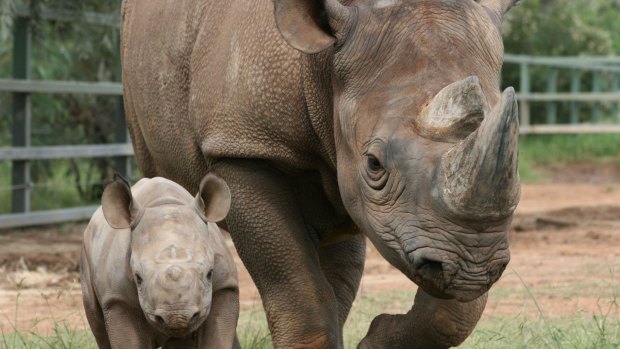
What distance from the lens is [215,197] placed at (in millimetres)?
5504

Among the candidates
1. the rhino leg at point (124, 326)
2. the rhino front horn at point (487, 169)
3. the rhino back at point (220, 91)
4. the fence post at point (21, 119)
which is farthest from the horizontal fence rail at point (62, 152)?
the rhino front horn at point (487, 169)

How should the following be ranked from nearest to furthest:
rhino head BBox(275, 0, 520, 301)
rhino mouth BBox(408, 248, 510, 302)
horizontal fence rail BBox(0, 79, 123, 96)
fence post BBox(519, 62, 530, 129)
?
1. rhino head BBox(275, 0, 520, 301)
2. rhino mouth BBox(408, 248, 510, 302)
3. horizontal fence rail BBox(0, 79, 123, 96)
4. fence post BBox(519, 62, 530, 129)

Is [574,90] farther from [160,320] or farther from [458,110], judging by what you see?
[458,110]

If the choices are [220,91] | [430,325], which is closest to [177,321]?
[430,325]

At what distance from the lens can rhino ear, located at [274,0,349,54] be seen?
208 inches

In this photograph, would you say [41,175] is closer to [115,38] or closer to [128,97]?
[115,38]

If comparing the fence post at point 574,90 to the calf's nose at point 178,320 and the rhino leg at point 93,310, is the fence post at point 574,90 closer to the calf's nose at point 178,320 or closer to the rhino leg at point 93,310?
the rhino leg at point 93,310

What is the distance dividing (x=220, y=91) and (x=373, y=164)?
1267 millimetres

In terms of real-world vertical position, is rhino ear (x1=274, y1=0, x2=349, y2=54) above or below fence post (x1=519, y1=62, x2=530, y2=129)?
above

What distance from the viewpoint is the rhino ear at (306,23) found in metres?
5.29

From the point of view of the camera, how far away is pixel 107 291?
5.52 m

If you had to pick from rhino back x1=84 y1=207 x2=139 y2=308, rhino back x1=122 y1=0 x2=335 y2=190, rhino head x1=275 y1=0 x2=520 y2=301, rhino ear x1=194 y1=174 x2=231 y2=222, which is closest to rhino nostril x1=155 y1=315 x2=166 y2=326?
rhino back x1=84 y1=207 x2=139 y2=308

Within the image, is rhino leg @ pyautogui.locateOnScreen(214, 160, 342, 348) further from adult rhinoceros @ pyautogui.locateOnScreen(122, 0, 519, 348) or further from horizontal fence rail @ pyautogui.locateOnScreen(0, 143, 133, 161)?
horizontal fence rail @ pyautogui.locateOnScreen(0, 143, 133, 161)

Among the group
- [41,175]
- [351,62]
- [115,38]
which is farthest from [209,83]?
[41,175]
